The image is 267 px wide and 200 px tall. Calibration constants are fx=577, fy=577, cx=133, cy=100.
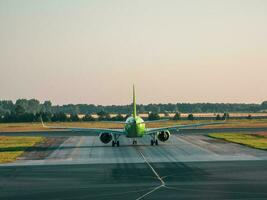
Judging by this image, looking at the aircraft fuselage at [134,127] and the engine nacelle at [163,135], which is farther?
the engine nacelle at [163,135]

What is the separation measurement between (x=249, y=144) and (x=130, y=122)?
618 inches

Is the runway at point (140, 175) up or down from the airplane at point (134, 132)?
down

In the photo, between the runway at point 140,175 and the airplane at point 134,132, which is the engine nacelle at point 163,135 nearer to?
the airplane at point 134,132

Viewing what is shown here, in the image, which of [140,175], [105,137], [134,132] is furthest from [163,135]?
[140,175]

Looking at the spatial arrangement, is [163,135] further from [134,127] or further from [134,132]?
[134,127]

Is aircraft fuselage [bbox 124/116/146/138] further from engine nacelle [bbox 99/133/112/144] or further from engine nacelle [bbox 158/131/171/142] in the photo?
engine nacelle [bbox 158/131/171/142]

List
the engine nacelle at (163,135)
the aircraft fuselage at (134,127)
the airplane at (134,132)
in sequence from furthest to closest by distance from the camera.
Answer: the engine nacelle at (163,135)
the airplane at (134,132)
the aircraft fuselage at (134,127)

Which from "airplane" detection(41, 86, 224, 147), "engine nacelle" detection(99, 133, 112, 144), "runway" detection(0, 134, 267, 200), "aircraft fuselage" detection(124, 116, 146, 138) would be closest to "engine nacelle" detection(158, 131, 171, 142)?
"airplane" detection(41, 86, 224, 147)

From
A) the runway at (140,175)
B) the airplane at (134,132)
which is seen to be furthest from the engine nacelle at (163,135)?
the runway at (140,175)

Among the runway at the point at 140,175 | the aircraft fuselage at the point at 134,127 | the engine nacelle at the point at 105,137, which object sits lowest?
the runway at the point at 140,175

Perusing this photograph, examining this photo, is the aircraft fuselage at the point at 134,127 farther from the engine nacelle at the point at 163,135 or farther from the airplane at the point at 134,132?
the engine nacelle at the point at 163,135

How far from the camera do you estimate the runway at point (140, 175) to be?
113ft

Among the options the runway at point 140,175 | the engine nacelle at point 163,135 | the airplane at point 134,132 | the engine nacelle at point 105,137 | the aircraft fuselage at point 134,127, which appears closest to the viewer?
the runway at point 140,175

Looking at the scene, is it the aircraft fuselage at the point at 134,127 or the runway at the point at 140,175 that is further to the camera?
the aircraft fuselage at the point at 134,127
